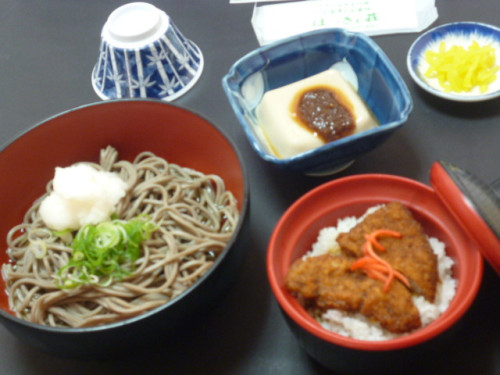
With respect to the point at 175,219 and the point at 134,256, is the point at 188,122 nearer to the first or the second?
the point at 175,219

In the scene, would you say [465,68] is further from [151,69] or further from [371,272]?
[151,69]

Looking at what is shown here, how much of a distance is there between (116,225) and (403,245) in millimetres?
563

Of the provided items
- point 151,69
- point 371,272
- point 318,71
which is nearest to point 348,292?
point 371,272

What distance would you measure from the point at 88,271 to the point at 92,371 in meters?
0.20

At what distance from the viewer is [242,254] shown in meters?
0.95

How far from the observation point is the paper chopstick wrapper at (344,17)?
149 cm

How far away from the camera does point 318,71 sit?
4.44 ft

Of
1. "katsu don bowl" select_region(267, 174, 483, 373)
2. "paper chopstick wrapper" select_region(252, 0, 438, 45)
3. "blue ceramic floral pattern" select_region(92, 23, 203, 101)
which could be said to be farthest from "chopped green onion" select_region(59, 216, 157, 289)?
"paper chopstick wrapper" select_region(252, 0, 438, 45)

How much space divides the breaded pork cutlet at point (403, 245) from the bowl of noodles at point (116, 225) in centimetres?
22

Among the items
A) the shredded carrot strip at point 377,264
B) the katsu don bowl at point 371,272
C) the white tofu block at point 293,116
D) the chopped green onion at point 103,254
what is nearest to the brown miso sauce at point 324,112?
the white tofu block at point 293,116

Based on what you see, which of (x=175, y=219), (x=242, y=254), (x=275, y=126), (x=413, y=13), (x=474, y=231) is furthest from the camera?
(x=413, y=13)

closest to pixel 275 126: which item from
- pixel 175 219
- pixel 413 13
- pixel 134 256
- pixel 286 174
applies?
pixel 286 174

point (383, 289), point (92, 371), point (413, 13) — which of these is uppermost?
point (413, 13)

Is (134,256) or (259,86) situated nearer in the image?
(134,256)
